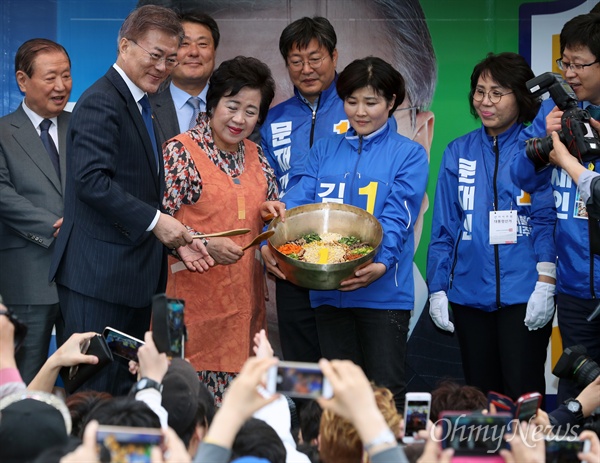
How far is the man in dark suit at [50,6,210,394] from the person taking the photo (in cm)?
337

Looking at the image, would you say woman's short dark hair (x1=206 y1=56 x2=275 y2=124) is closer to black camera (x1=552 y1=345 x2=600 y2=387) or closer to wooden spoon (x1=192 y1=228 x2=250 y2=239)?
wooden spoon (x1=192 y1=228 x2=250 y2=239)

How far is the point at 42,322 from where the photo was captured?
4.29 metres

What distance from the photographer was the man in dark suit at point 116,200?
11.1 ft

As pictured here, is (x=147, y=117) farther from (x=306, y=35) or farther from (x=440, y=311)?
(x=440, y=311)

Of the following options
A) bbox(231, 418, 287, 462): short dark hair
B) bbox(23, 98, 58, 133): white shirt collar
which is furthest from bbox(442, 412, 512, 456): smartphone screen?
bbox(23, 98, 58, 133): white shirt collar

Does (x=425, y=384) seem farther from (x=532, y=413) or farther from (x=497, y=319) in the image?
(x=532, y=413)

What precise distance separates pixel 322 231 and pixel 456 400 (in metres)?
1.28

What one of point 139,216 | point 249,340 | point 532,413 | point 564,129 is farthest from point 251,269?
point 532,413

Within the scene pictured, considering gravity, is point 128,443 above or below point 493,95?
below

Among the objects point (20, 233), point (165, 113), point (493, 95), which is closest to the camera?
point (493, 95)

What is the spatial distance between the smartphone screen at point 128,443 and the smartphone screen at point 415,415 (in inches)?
36.1

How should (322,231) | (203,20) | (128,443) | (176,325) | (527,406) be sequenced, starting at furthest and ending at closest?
(203,20) → (322,231) → (176,325) → (527,406) → (128,443)

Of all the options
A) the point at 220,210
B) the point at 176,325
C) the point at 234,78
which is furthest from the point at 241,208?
the point at 176,325

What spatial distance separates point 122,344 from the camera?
2.80m
